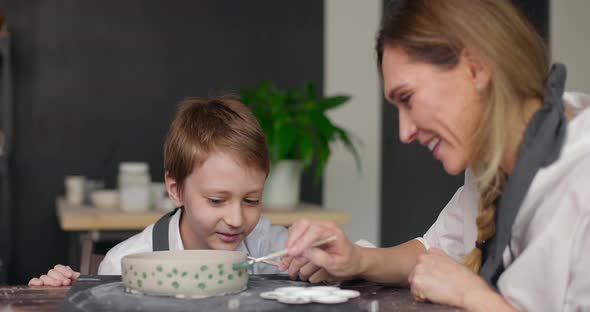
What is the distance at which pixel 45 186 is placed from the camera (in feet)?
13.5

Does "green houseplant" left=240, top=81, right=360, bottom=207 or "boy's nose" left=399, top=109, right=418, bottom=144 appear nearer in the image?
"boy's nose" left=399, top=109, right=418, bottom=144

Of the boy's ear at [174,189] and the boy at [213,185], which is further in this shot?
the boy's ear at [174,189]

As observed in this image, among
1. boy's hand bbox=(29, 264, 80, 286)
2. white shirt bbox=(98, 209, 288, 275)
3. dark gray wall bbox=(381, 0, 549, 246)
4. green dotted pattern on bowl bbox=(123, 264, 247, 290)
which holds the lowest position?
dark gray wall bbox=(381, 0, 549, 246)

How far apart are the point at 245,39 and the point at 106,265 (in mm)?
2791

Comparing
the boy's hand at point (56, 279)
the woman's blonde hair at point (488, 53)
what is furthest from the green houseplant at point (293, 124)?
the woman's blonde hair at point (488, 53)

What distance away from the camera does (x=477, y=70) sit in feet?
4.27

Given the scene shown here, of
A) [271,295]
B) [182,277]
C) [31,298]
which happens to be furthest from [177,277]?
[31,298]

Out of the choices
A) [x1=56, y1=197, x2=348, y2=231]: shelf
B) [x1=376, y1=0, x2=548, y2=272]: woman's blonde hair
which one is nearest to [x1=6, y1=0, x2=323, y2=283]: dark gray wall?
[x1=56, y1=197, x2=348, y2=231]: shelf

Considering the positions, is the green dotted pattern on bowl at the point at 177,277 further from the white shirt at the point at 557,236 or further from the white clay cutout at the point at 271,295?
the white shirt at the point at 557,236

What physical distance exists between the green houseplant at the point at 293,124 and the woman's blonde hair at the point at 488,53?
1.85m

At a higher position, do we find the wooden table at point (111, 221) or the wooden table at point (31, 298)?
the wooden table at point (31, 298)

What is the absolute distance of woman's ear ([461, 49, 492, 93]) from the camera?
50.8 inches

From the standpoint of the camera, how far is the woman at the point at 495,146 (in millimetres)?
1218

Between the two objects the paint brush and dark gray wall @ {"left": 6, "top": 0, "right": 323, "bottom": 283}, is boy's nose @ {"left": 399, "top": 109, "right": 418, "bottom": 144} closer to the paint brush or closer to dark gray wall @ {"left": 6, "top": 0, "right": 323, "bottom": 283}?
the paint brush
